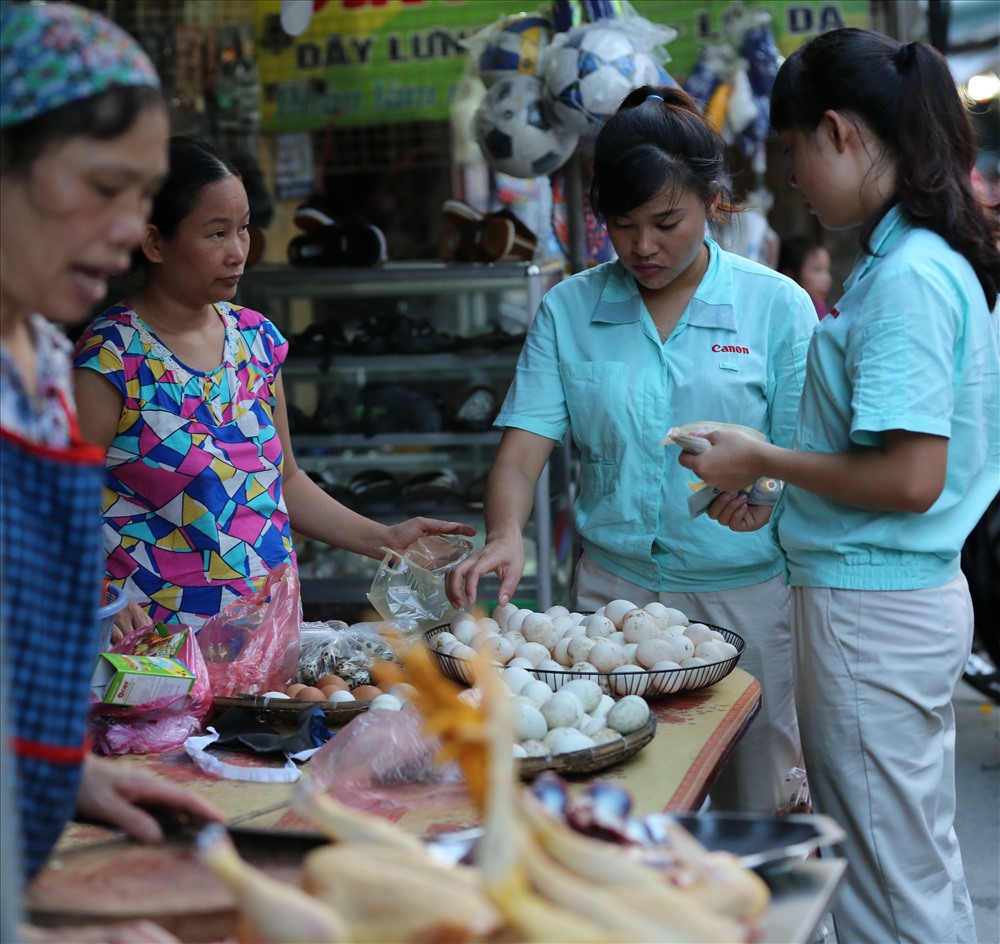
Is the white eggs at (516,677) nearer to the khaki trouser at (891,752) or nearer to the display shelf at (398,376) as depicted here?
the khaki trouser at (891,752)

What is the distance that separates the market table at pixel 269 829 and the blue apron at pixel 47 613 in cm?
9

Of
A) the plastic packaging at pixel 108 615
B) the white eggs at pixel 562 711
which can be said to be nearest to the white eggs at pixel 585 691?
the white eggs at pixel 562 711

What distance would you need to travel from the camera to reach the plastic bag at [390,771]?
171 cm

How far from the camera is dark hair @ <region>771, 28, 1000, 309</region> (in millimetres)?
2037

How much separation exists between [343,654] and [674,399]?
0.92 m

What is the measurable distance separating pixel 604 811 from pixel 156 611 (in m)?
1.60

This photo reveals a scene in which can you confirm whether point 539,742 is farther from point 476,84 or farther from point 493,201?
point 493,201

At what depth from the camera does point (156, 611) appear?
8.41 ft

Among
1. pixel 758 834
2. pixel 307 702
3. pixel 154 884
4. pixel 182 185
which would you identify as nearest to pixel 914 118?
pixel 758 834

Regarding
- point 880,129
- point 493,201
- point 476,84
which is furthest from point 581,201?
point 880,129

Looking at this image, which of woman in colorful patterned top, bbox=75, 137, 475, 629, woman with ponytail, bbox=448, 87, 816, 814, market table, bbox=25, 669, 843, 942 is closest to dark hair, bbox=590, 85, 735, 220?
woman with ponytail, bbox=448, 87, 816, 814

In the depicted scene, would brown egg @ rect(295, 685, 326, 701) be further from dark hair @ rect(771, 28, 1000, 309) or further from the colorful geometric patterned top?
dark hair @ rect(771, 28, 1000, 309)

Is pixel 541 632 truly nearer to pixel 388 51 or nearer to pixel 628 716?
pixel 628 716

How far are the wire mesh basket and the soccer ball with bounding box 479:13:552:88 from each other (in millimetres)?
2839
